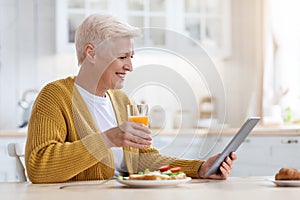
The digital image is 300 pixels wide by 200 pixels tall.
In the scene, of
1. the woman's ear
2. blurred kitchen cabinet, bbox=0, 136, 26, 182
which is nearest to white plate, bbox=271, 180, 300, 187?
the woman's ear

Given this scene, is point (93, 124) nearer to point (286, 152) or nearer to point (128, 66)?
point (128, 66)

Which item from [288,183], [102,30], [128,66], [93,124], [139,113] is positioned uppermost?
[102,30]

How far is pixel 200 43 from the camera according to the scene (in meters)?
5.09

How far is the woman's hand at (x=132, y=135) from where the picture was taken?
1825 millimetres

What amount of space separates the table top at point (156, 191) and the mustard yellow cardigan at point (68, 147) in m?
0.10

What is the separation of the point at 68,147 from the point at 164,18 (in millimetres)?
3026

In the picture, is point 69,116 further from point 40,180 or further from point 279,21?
point 279,21

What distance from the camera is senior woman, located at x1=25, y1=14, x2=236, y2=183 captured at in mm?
2088

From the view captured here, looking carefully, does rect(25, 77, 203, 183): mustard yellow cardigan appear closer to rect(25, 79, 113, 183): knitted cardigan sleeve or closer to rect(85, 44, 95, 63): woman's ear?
rect(25, 79, 113, 183): knitted cardigan sleeve

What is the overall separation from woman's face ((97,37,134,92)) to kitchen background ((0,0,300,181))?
2466mm

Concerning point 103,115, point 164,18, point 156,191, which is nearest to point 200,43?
point 164,18

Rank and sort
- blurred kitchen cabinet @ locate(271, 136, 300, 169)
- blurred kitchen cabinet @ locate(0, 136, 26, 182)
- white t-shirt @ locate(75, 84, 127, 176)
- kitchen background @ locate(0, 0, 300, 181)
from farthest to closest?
kitchen background @ locate(0, 0, 300, 181)
blurred kitchen cabinet @ locate(0, 136, 26, 182)
blurred kitchen cabinet @ locate(271, 136, 300, 169)
white t-shirt @ locate(75, 84, 127, 176)

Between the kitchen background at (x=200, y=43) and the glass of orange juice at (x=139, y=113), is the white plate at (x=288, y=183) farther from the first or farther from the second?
the kitchen background at (x=200, y=43)

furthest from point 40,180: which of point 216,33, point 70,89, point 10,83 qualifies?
point 216,33
